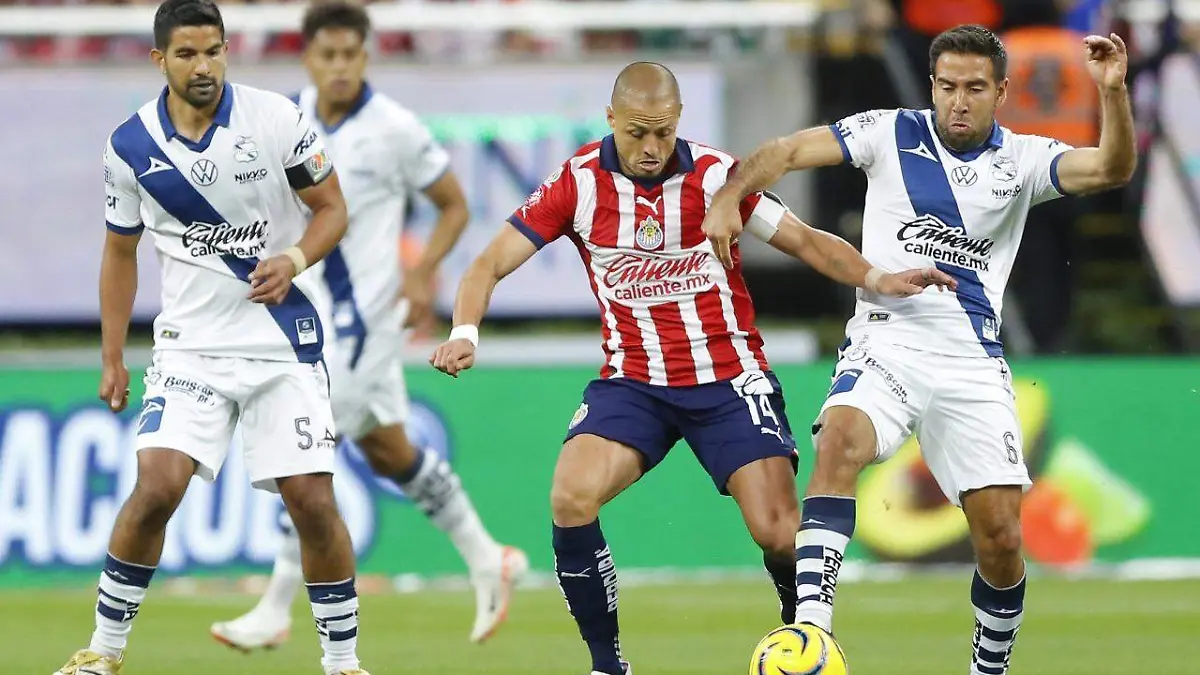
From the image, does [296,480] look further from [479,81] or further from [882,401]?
[479,81]

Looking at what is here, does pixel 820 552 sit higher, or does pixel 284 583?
pixel 820 552

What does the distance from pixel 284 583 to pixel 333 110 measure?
229 centimetres

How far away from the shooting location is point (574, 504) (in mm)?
7230

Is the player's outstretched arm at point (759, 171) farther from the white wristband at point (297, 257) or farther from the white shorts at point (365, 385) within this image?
the white shorts at point (365, 385)

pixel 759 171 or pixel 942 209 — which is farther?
pixel 942 209

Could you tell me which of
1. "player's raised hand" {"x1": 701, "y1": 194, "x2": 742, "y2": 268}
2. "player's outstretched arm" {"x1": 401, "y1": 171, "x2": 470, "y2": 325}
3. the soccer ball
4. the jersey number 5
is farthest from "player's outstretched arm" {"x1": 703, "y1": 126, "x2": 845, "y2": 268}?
"player's outstretched arm" {"x1": 401, "y1": 171, "x2": 470, "y2": 325}

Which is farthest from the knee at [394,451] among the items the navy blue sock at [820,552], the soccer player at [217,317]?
the navy blue sock at [820,552]

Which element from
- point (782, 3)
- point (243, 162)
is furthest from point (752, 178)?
point (782, 3)

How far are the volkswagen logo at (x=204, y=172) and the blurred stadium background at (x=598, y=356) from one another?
8.13ft

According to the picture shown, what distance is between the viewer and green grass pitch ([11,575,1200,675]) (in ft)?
28.9

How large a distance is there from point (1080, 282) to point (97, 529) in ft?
26.3

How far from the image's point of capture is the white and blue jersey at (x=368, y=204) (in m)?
9.80

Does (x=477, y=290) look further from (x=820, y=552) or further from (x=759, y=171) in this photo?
(x=820, y=552)

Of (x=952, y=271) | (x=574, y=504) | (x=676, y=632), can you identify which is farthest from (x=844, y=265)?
(x=676, y=632)
